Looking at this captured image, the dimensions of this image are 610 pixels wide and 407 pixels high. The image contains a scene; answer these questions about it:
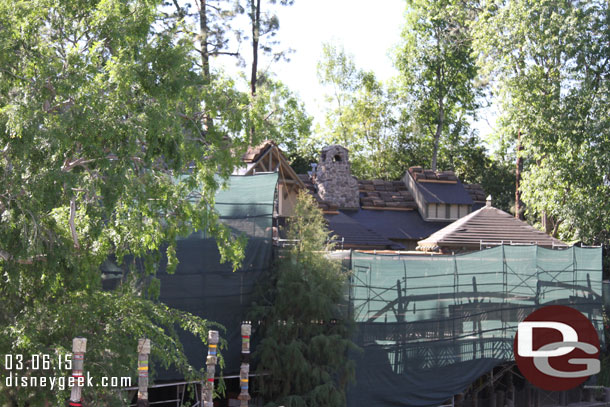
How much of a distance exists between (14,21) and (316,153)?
31.1 meters

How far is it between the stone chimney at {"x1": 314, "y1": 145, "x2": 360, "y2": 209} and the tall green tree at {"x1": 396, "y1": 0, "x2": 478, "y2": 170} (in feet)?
27.0

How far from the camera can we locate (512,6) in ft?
74.7

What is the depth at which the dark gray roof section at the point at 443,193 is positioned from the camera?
33094 mm

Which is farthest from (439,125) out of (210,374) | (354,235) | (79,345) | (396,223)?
(79,345)

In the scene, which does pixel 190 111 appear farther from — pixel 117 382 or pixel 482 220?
pixel 482 220

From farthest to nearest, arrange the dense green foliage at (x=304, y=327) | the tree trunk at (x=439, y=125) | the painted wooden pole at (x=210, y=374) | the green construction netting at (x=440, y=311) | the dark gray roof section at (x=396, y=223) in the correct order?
the tree trunk at (x=439, y=125)
the dark gray roof section at (x=396, y=223)
the green construction netting at (x=440, y=311)
the dense green foliage at (x=304, y=327)
the painted wooden pole at (x=210, y=374)

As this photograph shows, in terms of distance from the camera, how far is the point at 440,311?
14.0 metres

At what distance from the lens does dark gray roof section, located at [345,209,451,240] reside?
102 feet

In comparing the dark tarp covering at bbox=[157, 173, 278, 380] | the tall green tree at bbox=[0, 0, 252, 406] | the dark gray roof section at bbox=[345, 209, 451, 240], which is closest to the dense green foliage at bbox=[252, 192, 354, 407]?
the dark tarp covering at bbox=[157, 173, 278, 380]

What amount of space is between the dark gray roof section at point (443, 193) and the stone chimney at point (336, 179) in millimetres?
3577

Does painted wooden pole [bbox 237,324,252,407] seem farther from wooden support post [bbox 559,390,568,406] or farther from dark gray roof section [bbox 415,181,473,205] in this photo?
dark gray roof section [bbox 415,181,473,205]

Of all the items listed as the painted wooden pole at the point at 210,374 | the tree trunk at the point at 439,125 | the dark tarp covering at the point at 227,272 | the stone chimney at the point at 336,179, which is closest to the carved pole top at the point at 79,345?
the painted wooden pole at the point at 210,374

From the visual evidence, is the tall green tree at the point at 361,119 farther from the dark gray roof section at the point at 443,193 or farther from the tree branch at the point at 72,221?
the tree branch at the point at 72,221

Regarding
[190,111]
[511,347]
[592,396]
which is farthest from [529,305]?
[190,111]
